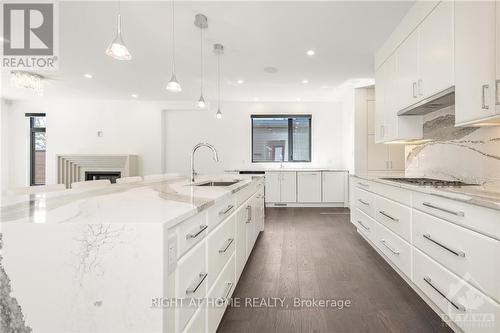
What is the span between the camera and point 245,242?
2.30 metres

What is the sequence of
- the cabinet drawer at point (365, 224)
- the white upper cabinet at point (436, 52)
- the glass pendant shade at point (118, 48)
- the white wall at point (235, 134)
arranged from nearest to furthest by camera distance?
the glass pendant shade at point (118, 48), the white upper cabinet at point (436, 52), the cabinet drawer at point (365, 224), the white wall at point (235, 134)

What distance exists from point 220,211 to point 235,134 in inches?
205

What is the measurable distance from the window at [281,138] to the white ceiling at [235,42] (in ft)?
4.33

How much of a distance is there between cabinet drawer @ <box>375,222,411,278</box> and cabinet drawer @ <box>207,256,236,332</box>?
4.58 ft

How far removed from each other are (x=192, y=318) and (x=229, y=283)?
2.19ft

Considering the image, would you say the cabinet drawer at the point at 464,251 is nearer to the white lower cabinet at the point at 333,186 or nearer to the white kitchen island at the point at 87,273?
the white kitchen island at the point at 87,273

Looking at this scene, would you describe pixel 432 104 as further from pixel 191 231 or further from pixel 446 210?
pixel 191 231

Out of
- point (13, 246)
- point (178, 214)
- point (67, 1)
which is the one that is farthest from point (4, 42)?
point (178, 214)

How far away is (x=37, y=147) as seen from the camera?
22.2 feet

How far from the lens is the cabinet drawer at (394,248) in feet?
6.45

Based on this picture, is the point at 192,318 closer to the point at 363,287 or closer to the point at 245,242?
the point at 245,242

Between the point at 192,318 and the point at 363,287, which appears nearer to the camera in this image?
the point at 192,318

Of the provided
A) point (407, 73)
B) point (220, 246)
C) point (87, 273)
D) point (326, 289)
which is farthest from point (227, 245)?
point (407, 73)

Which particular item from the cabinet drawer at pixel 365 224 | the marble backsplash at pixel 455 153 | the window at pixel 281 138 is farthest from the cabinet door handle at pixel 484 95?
the window at pixel 281 138
